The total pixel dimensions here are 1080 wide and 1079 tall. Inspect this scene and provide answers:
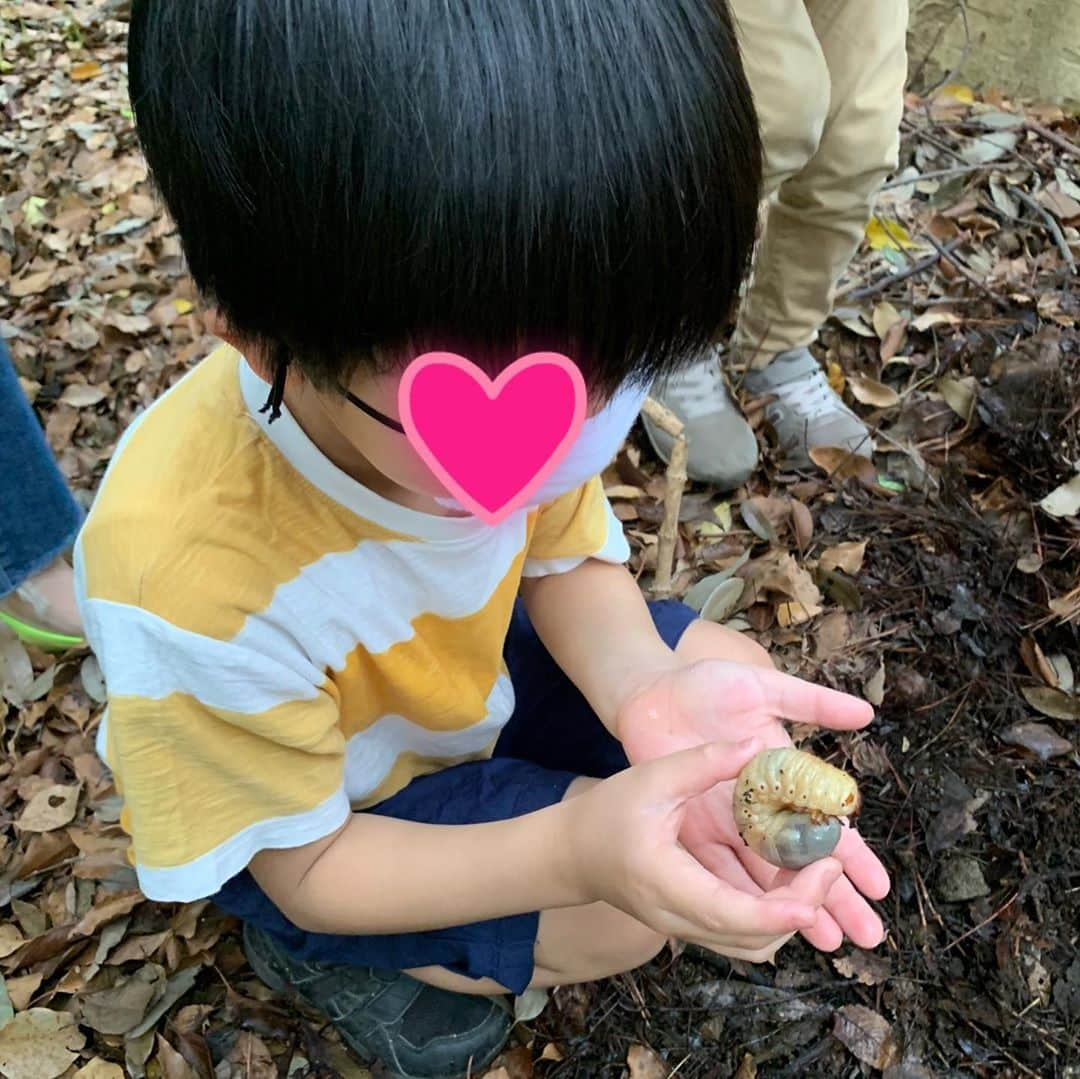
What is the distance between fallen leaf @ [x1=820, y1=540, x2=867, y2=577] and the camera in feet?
7.34

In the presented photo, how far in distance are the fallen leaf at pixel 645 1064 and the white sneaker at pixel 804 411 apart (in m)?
1.36

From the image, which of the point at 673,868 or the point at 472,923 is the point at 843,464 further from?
the point at 673,868

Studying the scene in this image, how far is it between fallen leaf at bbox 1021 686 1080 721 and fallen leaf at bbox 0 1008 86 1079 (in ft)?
5.88

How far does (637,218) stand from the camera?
2.59 ft

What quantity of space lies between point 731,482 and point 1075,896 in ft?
3.55

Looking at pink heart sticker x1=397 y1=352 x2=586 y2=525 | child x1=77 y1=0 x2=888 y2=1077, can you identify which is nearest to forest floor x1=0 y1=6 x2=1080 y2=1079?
child x1=77 y1=0 x2=888 y2=1077

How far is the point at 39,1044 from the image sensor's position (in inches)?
66.3

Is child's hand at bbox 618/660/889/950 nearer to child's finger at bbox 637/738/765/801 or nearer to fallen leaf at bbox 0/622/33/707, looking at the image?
child's finger at bbox 637/738/765/801

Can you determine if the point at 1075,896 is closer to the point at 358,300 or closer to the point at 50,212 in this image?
the point at 358,300

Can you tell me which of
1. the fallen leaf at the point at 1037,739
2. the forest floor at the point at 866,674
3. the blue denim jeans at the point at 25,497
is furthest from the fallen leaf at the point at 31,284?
the fallen leaf at the point at 1037,739

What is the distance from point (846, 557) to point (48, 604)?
1672 millimetres

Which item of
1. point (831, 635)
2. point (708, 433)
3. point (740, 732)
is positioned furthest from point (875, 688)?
point (740, 732)

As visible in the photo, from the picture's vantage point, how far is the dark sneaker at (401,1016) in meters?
1.58

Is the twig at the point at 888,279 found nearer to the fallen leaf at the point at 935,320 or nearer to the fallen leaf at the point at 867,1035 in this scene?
the fallen leaf at the point at 935,320
